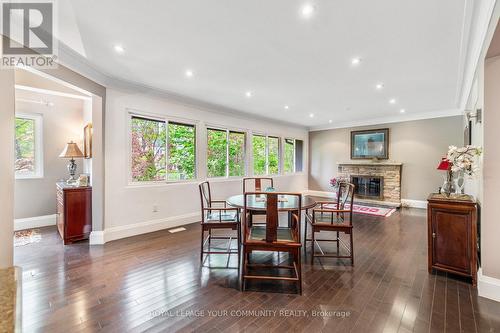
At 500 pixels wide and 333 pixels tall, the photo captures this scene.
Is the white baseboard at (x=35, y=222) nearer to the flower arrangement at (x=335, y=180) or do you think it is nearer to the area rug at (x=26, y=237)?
the area rug at (x=26, y=237)

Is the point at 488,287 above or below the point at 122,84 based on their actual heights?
below

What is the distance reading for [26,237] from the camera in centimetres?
379

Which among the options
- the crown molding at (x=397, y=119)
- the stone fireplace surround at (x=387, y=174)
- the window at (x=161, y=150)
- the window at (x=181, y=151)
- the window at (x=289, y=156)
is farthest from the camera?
the window at (x=289, y=156)

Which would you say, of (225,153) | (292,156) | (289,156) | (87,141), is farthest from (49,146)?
(292,156)

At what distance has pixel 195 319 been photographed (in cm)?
187

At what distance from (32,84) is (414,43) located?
16.6ft

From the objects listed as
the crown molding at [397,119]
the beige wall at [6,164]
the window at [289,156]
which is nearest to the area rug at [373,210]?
the window at [289,156]

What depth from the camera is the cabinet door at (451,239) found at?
94.0 inches

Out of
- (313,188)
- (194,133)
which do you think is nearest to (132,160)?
(194,133)

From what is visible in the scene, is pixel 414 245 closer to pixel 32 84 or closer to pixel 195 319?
pixel 195 319

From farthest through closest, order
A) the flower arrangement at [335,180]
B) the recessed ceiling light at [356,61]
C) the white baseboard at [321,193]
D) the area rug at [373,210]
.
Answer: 1. the white baseboard at [321,193]
2. the flower arrangement at [335,180]
3. the area rug at [373,210]
4. the recessed ceiling light at [356,61]

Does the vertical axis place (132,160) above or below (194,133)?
below

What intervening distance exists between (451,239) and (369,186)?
4815 mm

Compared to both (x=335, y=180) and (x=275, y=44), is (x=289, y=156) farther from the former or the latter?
(x=275, y=44)
